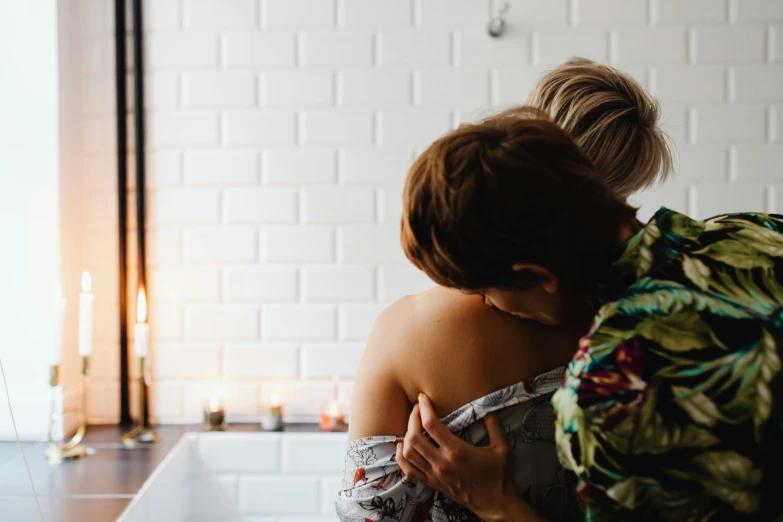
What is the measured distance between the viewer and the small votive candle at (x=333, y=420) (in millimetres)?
1639

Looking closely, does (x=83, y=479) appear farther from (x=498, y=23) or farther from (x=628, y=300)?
(x=498, y=23)

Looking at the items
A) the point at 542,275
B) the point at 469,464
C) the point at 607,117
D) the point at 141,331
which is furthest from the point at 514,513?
the point at 141,331

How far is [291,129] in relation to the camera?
5.41ft

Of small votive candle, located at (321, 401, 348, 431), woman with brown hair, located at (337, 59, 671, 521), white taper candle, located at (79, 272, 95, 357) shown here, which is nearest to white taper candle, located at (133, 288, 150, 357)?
white taper candle, located at (79, 272, 95, 357)

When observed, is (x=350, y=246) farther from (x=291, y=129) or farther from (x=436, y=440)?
(x=436, y=440)

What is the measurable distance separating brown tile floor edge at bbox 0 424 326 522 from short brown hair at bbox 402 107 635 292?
28.3 inches

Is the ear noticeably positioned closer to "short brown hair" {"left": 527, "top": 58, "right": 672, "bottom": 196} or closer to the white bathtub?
"short brown hair" {"left": 527, "top": 58, "right": 672, "bottom": 196}

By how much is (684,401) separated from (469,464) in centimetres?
30

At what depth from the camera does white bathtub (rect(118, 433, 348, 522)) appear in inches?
64.0

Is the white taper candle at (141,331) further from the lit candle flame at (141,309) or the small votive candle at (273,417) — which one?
the small votive candle at (273,417)

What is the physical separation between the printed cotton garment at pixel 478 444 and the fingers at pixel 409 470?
0.02 meters

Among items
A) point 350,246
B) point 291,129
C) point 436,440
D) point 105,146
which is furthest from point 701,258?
point 105,146

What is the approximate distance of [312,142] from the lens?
1649 millimetres

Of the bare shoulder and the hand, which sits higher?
the bare shoulder
